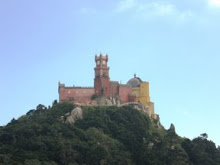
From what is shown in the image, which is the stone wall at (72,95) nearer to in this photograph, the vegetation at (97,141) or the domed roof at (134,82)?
the vegetation at (97,141)

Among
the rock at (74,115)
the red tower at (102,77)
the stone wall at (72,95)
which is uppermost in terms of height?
the red tower at (102,77)

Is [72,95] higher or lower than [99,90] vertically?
lower

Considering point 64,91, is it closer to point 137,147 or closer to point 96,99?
point 96,99

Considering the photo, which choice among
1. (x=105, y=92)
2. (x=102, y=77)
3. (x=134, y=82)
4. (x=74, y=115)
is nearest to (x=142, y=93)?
(x=134, y=82)

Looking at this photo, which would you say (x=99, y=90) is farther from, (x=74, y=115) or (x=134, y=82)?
(x=74, y=115)

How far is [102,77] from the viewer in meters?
120

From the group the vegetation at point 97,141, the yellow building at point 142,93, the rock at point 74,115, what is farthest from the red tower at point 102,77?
the rock at point 74,115

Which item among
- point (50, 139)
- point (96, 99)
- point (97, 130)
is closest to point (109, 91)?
point (96, 99)

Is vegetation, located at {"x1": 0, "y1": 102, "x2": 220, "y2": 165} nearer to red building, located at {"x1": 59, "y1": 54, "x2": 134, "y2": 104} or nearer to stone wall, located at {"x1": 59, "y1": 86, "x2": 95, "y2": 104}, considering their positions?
stone wall, located at {"x1": 59, "y1": 86, "x2": 95, "y2": 104}

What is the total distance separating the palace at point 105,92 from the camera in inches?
4675

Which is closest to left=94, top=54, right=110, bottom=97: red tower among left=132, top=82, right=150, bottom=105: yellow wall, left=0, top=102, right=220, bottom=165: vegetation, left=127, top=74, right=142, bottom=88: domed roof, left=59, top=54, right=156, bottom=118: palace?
left=59, top=54, right=156, bottom=118: palace

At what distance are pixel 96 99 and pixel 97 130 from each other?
12806 millimetres

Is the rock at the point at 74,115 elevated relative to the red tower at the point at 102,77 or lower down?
lower down

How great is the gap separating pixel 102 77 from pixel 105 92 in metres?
3.25
